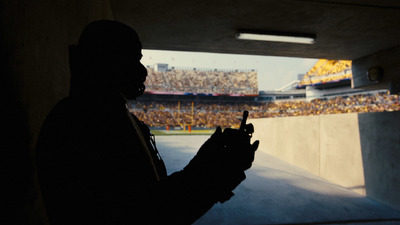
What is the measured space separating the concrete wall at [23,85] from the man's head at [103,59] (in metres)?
0.20

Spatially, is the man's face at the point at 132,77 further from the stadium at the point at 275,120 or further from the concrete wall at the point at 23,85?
the concrete wall at the point at 23,85

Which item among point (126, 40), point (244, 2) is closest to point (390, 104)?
point (244, 2)

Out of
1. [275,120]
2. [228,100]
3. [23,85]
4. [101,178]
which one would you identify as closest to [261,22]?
[23,85]

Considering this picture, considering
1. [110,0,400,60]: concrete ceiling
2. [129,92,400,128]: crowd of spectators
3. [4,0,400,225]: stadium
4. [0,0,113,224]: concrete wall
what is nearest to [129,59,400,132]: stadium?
[129,92,400,128]: crowd of spectators

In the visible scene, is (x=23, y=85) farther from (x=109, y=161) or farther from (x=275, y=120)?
(x=275, y=120)

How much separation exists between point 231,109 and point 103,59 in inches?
1772

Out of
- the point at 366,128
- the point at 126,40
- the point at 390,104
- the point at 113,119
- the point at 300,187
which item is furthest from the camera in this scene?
the point at 390,104

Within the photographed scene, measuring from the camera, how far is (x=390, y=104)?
104 ft

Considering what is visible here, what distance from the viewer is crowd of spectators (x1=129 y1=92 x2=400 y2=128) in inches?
1426

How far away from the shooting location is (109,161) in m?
0.80

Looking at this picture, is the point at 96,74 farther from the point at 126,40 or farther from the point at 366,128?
the point at 366,128

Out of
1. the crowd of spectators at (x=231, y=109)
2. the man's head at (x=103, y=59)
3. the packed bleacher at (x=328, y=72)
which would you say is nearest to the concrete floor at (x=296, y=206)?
the man's head at (x=103, y=59)

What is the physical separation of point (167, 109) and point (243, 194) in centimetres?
3913

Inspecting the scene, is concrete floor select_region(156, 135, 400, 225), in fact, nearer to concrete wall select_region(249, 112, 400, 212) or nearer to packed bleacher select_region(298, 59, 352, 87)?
concrete wall select_region(249, 112, 400, 212)
